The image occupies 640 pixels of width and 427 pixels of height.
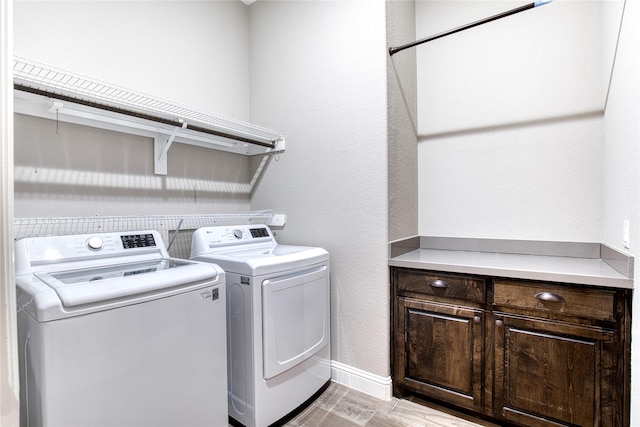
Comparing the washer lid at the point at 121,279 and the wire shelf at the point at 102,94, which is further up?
the wire shelf at the point at 102,94

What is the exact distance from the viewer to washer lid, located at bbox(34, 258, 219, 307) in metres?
1.00

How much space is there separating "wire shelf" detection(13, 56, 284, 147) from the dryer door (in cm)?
106

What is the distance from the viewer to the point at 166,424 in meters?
1.18

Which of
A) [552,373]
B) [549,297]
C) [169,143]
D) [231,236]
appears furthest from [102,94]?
[552,373]

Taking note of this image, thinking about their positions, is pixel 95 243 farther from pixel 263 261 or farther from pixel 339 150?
pixel 339 150

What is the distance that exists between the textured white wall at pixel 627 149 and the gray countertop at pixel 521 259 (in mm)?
111

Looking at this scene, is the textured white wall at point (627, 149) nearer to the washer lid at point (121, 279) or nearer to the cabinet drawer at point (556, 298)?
the cabinet drawer at point (556, 298)

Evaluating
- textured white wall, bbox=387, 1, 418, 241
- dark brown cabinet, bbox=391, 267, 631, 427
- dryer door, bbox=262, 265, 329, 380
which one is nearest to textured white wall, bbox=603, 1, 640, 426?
dark brown cabinet, bbox=391, 267, 631, 427

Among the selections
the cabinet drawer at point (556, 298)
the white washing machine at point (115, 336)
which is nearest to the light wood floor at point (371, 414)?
the white washing machine at point (115, 336)

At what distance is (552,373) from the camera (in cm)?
141

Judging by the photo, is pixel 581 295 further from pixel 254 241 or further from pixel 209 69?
pixel 209 69

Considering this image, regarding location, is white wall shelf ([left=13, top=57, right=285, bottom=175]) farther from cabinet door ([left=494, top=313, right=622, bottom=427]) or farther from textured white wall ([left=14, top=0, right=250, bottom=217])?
cabinet door ([left=494, top=313, right=622, bottom=427])

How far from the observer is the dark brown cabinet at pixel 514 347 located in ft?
4.28

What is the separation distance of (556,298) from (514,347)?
12.2 inches
